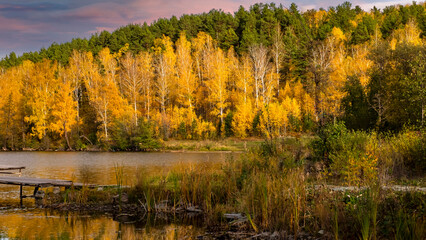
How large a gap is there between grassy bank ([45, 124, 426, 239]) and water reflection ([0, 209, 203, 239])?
879 millimetres

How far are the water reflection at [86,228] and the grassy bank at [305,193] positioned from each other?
88cm

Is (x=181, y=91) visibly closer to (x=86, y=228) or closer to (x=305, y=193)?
(x=86, y=228)

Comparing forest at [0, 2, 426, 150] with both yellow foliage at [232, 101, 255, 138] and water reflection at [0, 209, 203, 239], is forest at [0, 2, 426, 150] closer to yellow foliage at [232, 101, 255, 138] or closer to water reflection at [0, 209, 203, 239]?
yellow foliage at [232, 101, 255, 138]

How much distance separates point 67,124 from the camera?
52844mm

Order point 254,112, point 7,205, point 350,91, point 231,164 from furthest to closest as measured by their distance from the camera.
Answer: point 254,112, point 350,91, point 7,205, point 231,164

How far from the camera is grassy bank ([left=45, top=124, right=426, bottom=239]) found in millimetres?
7465

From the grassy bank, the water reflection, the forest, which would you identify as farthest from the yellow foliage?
the water reflection

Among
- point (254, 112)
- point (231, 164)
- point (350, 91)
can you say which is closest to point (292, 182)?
point (231, 164)

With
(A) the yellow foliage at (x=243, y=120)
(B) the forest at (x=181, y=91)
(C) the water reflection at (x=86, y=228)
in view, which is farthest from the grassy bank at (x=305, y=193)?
(A) the yellow foliage at (x=243, y=120)

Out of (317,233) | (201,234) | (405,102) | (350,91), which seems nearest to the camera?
(317,233)

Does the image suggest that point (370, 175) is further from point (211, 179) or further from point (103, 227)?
point (103, 227)

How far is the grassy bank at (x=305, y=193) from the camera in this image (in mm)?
7465

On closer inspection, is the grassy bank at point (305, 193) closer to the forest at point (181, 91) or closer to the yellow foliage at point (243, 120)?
the forest at point (181, 91)

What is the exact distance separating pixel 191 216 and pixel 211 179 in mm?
1269
